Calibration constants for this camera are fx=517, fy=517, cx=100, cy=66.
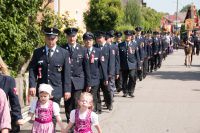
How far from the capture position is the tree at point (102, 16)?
32.5 meters

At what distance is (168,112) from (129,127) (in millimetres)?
2098

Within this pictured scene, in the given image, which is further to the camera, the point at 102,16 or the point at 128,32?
the point at 102,16

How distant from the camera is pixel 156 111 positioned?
11750mm

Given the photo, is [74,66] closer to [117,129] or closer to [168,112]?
[117,129]

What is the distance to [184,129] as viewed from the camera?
9586 mm

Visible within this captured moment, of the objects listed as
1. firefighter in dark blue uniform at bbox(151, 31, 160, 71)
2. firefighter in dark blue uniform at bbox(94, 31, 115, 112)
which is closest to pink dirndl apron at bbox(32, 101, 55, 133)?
firefighter in dark blue uniform at bbox(94, 31, 115, 112)

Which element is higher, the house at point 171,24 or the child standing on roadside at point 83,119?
the house at point 171,24

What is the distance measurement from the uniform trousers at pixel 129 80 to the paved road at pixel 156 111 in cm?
28

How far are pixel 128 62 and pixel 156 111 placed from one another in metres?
2.55

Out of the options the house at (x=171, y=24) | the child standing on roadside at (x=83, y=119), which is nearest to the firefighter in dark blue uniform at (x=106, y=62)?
the child standing on roadside at (x=83, y=119)

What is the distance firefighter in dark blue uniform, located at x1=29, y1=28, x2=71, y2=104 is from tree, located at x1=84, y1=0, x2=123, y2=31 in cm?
A: 2459

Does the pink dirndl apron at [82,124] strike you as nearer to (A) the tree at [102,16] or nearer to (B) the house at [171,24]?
(A) the tree at [102,16]

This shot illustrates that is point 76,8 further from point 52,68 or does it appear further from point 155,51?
point 52,68

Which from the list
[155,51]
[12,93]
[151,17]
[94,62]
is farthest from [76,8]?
[151,17]
